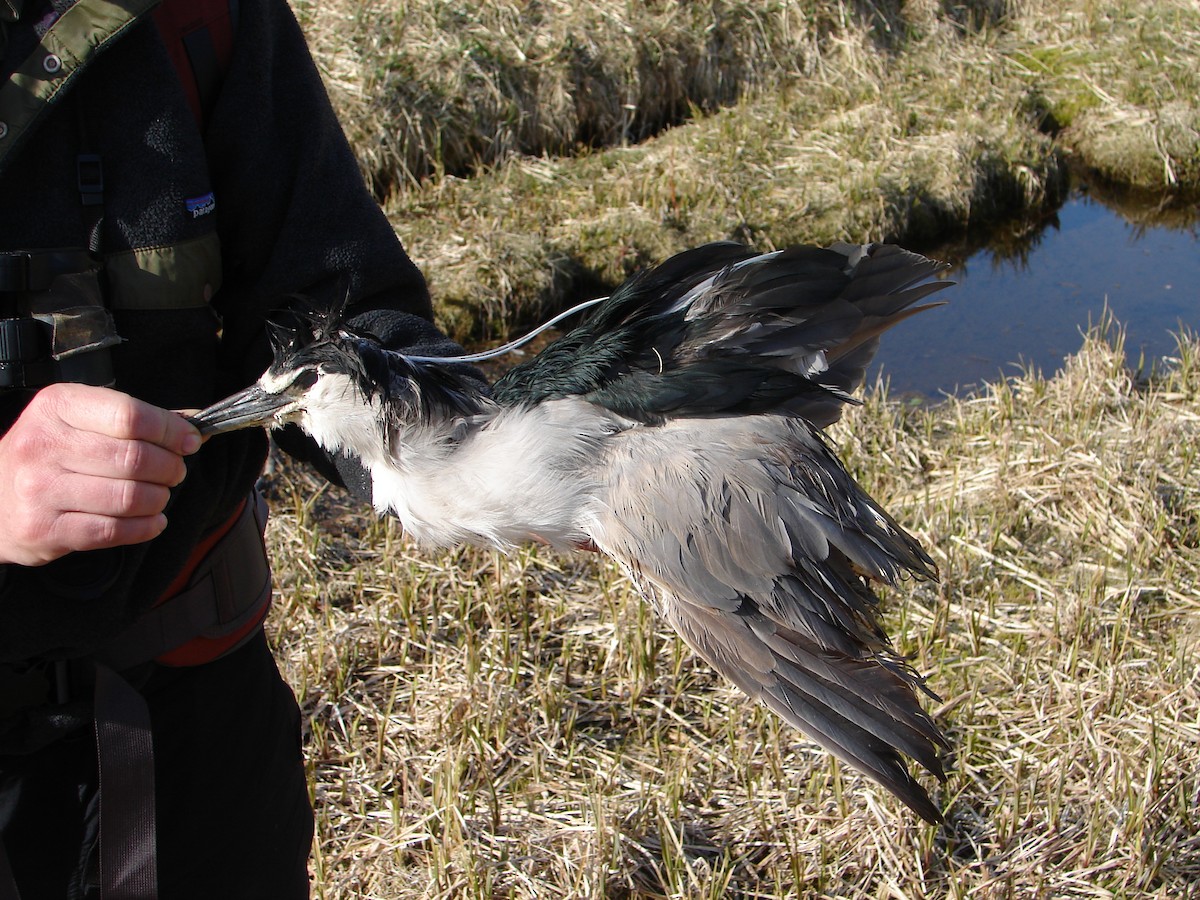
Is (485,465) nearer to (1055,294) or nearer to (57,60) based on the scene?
(57,60)

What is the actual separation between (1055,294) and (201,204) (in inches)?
249

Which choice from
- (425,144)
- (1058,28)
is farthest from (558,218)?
(1058,28)

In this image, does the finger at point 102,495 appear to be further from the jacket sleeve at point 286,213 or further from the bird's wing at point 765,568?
the bird's wing at point 765,568

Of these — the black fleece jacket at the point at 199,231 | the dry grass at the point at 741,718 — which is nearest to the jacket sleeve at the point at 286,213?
the black fleece jacket at the point at 199,231

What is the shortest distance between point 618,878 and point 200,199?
2.04m

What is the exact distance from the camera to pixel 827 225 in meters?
7.04

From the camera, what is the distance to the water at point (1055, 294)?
641cm

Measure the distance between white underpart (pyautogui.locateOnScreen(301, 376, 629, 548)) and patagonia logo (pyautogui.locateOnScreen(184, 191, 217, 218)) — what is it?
14.2 inches

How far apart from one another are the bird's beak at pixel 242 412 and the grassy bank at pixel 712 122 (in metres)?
4.02

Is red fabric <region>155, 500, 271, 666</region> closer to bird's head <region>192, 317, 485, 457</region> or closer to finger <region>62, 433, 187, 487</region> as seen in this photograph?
bird's head <region>192, 317, 485, 457</region>

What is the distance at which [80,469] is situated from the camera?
1.63 metres

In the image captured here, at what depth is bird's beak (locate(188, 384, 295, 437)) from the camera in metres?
1.91

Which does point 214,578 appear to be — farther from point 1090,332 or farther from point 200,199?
point 1090,332

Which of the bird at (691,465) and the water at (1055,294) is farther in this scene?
the water at (1055,294)
